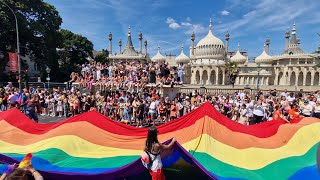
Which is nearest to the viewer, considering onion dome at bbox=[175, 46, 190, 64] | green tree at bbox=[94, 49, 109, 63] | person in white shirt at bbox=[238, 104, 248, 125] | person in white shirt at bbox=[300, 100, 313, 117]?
person in white shirt at bbox=[300, 100, 313, 117]

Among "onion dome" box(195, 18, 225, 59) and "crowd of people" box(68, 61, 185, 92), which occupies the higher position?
"onion dome" box(195, 18, 225, 59)

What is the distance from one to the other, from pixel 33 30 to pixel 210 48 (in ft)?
150

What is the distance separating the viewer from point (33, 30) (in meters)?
33.7

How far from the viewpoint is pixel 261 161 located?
6.19m

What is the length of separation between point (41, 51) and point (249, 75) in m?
54.1

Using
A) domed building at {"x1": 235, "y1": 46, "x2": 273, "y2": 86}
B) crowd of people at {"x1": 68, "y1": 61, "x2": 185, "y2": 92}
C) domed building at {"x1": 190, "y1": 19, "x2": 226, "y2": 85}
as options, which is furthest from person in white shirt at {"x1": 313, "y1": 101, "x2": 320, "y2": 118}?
domed building at {"x1": 235, "y1": 46, "x2": 273, "y2": 86}

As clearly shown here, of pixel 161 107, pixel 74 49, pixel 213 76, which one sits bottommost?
pixel 161 107

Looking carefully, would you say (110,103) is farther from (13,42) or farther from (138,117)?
(13,42)

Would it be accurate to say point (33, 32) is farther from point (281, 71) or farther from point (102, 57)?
point (281, 71)

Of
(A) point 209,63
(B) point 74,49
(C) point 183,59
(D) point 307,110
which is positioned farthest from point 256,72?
(D) point 307,110

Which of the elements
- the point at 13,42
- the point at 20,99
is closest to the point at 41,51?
the point at 13,42

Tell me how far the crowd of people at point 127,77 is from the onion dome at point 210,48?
46.7m

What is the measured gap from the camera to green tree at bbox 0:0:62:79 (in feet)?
101

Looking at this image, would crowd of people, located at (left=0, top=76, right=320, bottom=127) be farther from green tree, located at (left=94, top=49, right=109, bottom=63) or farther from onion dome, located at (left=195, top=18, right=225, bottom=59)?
green tree, located at (left=94, top=49, right=109, bottom=63)
